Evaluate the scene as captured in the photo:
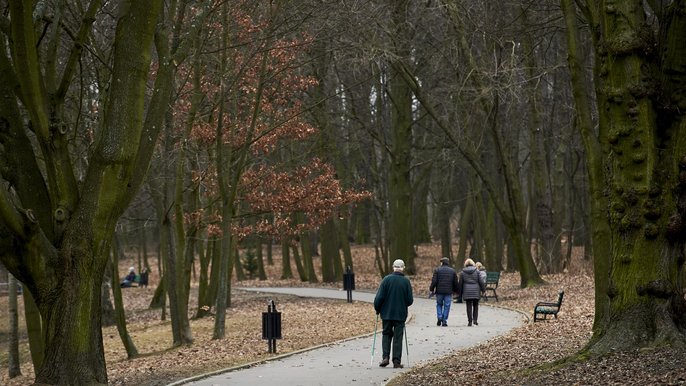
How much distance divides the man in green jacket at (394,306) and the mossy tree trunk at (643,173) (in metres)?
4.08

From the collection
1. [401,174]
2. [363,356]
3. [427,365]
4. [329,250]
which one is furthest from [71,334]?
[329,250]

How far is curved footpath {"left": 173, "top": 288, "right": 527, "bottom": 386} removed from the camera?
45.4 ft

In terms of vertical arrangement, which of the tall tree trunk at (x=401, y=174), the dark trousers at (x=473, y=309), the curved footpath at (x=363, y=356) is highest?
the tall tree trunk at (x=401, y=174)

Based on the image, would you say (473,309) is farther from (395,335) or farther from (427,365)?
(427,365)

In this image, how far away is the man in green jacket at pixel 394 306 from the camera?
14.8 meters

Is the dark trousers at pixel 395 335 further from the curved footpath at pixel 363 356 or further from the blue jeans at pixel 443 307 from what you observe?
the blue jeans at pixel 443 307

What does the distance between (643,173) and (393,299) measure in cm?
508

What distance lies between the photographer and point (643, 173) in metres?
10.9

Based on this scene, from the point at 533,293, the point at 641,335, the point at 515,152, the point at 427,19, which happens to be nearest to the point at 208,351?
the point at 641,335

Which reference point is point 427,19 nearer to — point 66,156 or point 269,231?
point 269,231

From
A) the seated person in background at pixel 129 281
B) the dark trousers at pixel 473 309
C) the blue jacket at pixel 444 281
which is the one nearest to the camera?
the blue jacket at pixel 444 281

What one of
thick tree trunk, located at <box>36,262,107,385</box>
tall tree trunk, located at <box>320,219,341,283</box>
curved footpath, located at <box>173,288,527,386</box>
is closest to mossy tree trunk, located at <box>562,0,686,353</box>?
curved footpath, located at <box>173,288,527,386</box>

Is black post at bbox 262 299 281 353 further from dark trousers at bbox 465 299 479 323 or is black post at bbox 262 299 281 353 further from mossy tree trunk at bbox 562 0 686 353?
mossy tree trunk at bbox 562 0 686 353

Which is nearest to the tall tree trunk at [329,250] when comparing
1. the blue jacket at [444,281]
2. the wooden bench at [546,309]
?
the blue jacket at [444,281]
